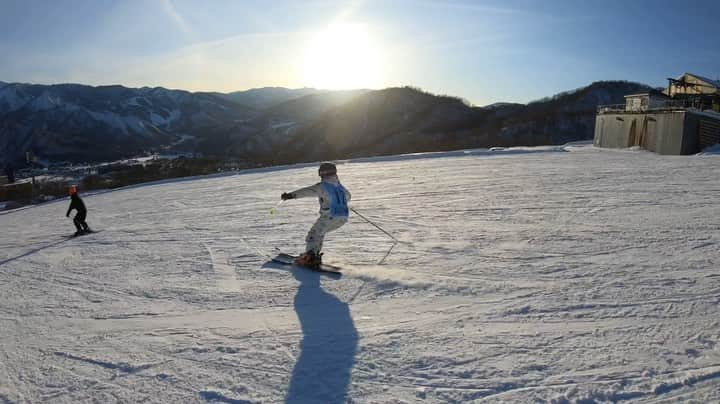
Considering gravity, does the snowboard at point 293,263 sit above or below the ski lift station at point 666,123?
below

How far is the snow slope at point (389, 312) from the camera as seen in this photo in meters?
2.85

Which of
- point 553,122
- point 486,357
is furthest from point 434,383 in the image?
point 553,122

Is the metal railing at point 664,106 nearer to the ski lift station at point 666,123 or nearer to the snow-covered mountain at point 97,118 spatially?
the ski lift station at point 666,123

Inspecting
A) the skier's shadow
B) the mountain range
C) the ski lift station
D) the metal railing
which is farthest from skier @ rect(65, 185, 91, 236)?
the mountain range

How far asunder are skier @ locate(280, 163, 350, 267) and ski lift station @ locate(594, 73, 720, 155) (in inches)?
970

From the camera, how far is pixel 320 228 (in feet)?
17.9

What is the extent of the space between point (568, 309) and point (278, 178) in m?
15.9

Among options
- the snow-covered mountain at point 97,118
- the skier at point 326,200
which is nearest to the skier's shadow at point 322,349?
the skier at point 326,200

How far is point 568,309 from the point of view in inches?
150

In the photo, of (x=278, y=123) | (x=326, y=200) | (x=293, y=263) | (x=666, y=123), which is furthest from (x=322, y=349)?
(x=278, y=123)

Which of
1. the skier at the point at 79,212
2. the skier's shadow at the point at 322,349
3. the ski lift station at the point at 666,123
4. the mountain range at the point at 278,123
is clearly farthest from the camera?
the mountain range at the point at 278,123

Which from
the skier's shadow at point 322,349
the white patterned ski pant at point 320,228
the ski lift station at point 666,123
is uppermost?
the ski lift station at point 666,123

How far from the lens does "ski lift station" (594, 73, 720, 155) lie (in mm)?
22031

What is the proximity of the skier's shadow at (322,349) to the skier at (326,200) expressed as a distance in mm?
812
